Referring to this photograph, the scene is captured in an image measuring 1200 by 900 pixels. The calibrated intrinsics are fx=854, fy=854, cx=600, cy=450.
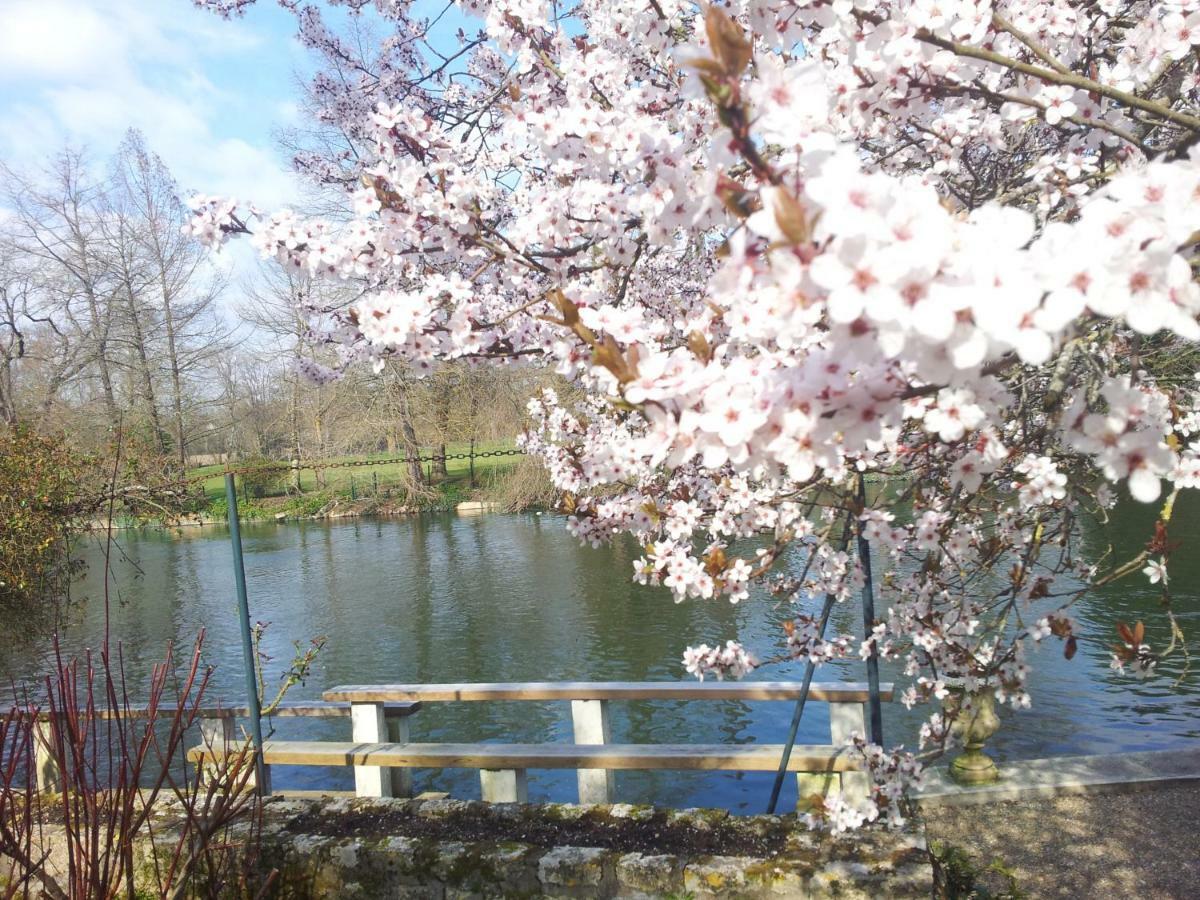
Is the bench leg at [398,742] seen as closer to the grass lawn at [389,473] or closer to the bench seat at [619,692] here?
the bench seat at [619,692]

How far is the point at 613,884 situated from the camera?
83.8 inches

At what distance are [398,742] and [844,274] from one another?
403cm

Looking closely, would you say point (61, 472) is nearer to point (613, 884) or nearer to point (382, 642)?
point (382, 642)

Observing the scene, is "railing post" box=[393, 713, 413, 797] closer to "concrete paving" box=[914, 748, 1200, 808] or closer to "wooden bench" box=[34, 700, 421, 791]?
"wooden bench" box=[34, 700, 421, 791]

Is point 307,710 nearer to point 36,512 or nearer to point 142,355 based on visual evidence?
point 36,512

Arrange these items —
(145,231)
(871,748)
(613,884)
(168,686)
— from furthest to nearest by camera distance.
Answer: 1. (145,231)
2. (168,686)
3. (871,748)
4. (613,884)

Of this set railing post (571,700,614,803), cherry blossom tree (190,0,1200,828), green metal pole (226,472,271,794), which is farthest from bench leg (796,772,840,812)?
green metal pole (226,472,271,794)

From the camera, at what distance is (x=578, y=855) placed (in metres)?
2.19

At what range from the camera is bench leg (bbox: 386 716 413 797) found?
168 inches

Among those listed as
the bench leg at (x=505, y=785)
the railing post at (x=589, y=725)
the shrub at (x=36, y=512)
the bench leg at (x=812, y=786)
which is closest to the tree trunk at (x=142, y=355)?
the shrub at (x=36, y=512)

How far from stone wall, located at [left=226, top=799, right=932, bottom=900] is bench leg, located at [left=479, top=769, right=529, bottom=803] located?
0.95 metres

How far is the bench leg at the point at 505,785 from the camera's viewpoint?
349 centimetres

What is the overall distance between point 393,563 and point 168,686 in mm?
5462

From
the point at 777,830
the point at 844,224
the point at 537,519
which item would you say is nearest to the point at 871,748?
the point at 777,830
